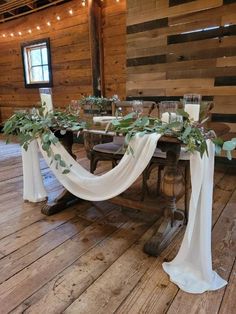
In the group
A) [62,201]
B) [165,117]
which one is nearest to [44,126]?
[62,201]

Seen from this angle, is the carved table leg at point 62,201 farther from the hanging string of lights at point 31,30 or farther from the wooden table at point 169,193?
the hanging string of lights at point 31,30

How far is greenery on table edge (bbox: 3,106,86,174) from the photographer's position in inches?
66.5

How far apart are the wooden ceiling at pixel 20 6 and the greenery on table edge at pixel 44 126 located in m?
3.66

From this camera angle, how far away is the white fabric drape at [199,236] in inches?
47.9

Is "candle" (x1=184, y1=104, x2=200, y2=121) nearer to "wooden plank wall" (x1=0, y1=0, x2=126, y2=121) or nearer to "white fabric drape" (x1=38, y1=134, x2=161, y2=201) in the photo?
"white fabric drape" (x1=38, y1=134, x2=161, y2=201)

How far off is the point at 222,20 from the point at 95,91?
2.21 metres

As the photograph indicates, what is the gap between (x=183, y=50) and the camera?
316cm

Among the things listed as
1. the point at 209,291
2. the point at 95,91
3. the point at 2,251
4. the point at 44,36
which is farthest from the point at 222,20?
the point at 44,36

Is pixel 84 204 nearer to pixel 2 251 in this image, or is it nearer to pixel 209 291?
pixel 2 251

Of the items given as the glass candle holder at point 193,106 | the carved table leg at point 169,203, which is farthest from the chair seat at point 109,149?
the glass candle holder at point 193,106

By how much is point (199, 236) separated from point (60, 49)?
4.53 meters

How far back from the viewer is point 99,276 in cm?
132

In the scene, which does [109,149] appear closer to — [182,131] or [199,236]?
[182,131]

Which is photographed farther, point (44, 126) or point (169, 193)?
point (44, 126)
